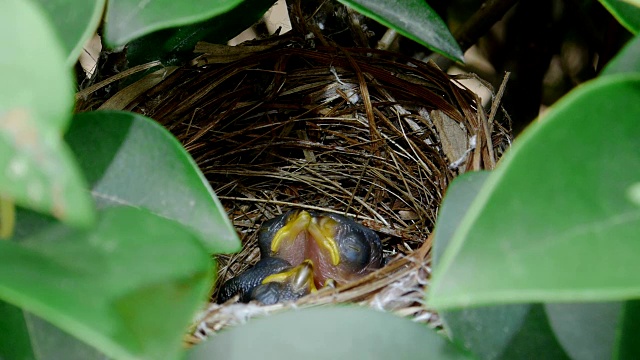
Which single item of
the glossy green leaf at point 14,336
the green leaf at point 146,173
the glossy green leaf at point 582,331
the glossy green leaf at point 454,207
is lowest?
the glossy green leaf at point 14,336

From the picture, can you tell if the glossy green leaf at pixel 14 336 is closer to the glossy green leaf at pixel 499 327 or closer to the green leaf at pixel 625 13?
the glossy green leaf at pixel 499 327

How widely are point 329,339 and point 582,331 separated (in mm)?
172

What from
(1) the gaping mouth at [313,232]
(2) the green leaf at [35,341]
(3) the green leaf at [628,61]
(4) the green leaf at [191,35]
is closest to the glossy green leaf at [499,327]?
(3) the green leaf at [628,61]

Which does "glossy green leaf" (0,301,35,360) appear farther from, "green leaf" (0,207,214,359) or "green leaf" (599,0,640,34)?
"green leaf" (599,0,640,34)

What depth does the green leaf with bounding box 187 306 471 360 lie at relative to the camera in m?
0.42

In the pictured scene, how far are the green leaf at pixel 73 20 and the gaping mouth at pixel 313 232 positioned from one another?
2.08 feet

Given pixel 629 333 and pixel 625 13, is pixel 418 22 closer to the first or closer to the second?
pixel 625 13

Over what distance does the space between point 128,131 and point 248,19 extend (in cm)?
36

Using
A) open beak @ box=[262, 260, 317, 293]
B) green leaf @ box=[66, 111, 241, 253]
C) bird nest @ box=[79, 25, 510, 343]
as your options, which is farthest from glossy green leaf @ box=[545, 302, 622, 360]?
open beak @ box=[262, 260, 317, 293]

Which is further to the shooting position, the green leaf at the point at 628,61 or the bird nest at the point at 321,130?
the bird nest at the point at 321,130

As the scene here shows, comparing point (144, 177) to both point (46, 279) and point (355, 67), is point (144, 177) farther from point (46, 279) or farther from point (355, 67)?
point (355, 67)

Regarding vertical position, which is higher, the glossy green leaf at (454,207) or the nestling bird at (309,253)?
the glossy green leaf at (454,207)

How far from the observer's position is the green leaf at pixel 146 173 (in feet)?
1.43

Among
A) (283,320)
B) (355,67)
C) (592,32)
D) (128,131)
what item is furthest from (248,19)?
(592,32)
